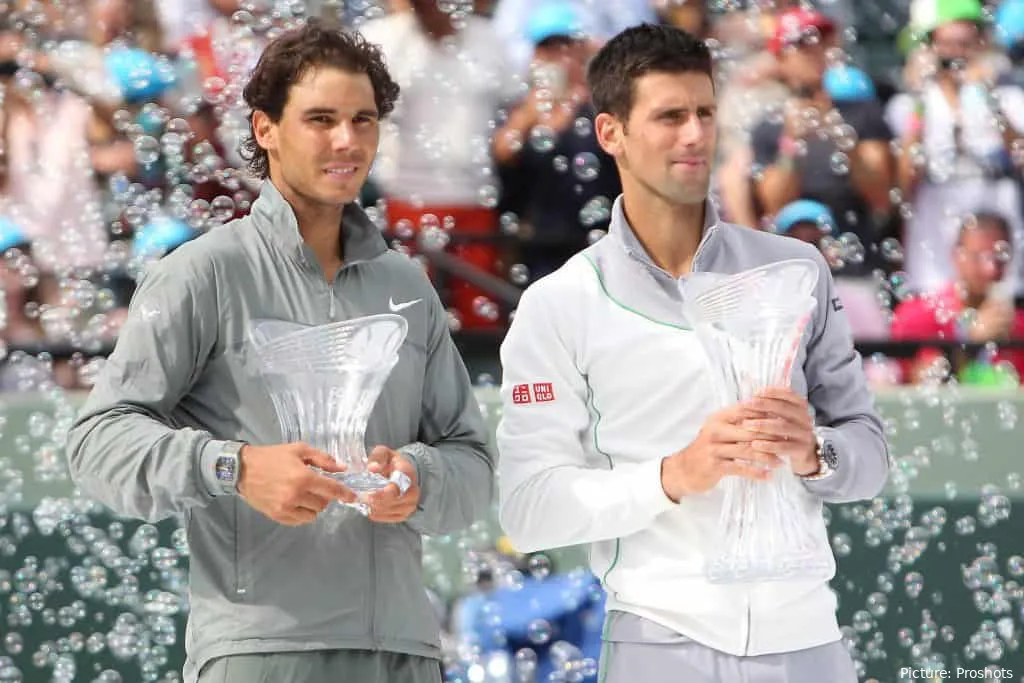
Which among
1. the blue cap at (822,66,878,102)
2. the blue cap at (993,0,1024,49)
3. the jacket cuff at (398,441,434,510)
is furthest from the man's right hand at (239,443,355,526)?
the blue cap at (993,0,1024,49)

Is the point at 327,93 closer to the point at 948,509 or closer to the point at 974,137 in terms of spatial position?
the point at 948,509

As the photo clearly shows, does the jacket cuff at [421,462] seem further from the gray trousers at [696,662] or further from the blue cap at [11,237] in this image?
the blue cap at [11,237]

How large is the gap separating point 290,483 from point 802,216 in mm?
2785

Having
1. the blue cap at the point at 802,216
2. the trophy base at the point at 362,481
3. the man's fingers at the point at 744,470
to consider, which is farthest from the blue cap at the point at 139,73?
the man's fingers at the point at 744,470

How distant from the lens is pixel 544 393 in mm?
2395

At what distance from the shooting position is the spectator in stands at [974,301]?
4602 mm

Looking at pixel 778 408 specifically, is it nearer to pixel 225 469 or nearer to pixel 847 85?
pixel 225 469

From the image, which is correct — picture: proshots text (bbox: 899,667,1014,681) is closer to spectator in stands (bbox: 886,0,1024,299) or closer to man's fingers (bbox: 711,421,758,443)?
spectator in stands (bbox: 886,0,1024,299)

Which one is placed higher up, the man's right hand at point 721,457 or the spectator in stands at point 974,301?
the spectator in stands at point 974,301

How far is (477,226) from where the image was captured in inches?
181

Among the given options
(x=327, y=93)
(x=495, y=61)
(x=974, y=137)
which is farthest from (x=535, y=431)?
(x=974, y=137)

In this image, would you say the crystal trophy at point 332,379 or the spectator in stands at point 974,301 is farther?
the spectator in stands at point 974,301

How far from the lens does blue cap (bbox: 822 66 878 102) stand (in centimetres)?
495

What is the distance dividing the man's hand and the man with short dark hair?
0.79ft
